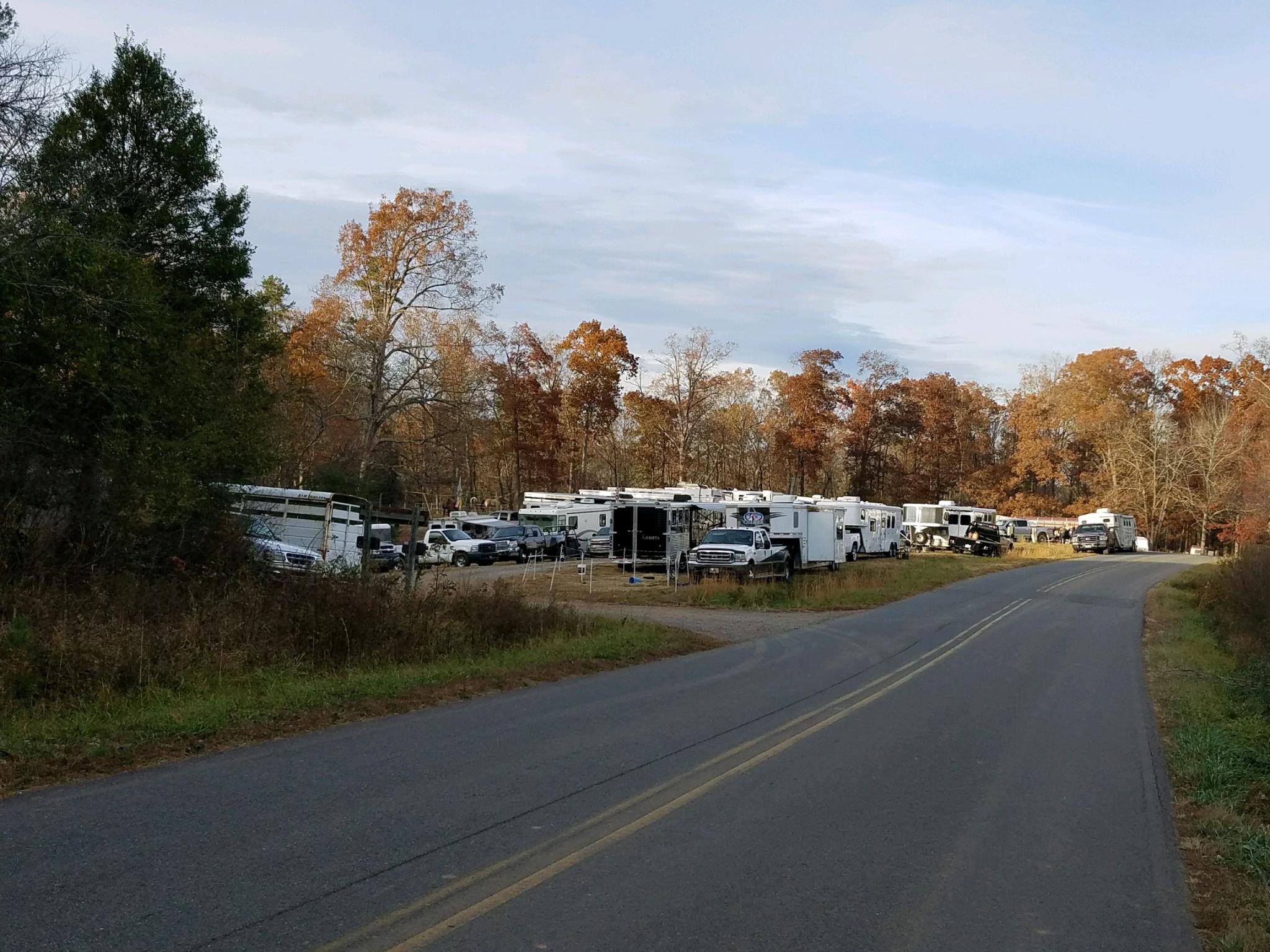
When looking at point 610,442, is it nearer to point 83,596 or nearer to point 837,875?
point 83,596

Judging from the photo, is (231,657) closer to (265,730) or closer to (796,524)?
(265,730)

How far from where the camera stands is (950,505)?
6600 centimetres

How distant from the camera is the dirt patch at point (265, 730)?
25.5ft

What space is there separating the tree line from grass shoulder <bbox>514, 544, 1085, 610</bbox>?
7783mm

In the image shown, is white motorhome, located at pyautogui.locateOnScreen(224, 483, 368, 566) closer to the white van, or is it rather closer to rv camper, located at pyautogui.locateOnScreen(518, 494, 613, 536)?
rv camper, located at pyautogui.locateOnScreen(518, 494, 613, 536)

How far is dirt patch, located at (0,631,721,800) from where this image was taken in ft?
25.5

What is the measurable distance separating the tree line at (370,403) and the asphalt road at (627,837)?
6.89 metres

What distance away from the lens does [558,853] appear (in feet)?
20.3

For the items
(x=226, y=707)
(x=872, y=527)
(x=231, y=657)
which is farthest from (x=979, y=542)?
(x=226, y=707)

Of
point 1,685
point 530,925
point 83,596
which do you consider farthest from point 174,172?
point 530,925

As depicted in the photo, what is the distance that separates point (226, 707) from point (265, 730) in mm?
714

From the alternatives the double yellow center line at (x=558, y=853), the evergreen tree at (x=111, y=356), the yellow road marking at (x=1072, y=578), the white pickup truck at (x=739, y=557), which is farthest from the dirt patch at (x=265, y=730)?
the yellow road marking at (x=1072, y=578)

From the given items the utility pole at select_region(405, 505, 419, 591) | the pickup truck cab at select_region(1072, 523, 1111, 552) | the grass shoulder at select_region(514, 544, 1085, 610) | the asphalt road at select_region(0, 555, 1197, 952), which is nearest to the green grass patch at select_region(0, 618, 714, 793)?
the asphalt road at select_region(0, 555, 1197, 952)

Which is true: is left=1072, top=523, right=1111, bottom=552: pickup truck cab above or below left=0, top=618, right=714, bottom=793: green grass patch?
above
